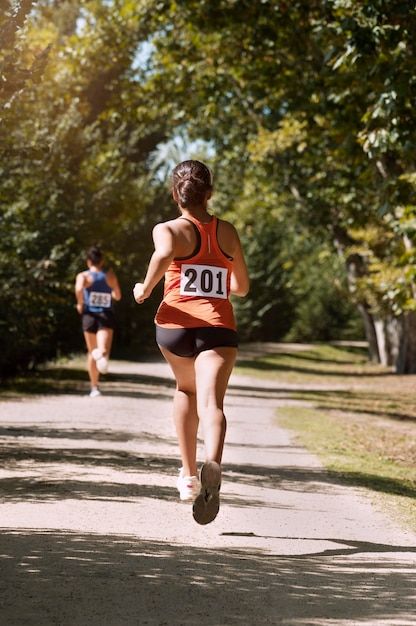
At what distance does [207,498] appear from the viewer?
18.3ft

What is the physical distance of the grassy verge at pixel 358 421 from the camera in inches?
372

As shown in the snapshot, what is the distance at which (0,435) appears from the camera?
10.6m

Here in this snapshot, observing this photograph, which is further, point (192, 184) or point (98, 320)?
point (98, 320)

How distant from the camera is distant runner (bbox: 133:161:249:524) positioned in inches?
240

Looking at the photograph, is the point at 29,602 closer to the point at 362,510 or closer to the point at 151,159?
the point at 362,510

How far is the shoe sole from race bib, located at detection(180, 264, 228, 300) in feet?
3.51

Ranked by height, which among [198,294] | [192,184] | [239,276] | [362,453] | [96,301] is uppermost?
[192,184]

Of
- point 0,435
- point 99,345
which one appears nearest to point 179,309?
point 0,435

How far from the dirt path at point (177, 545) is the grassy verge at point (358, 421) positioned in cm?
43

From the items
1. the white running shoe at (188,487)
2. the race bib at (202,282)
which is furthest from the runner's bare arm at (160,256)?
the white running shoe at (188,487)

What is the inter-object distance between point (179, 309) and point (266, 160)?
22.3 metres

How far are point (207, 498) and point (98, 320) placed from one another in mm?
9873

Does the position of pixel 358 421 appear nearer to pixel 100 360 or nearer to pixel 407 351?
pixel 100 360

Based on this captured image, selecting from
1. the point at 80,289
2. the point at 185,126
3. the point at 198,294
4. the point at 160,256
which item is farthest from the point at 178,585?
the point at 185,126
